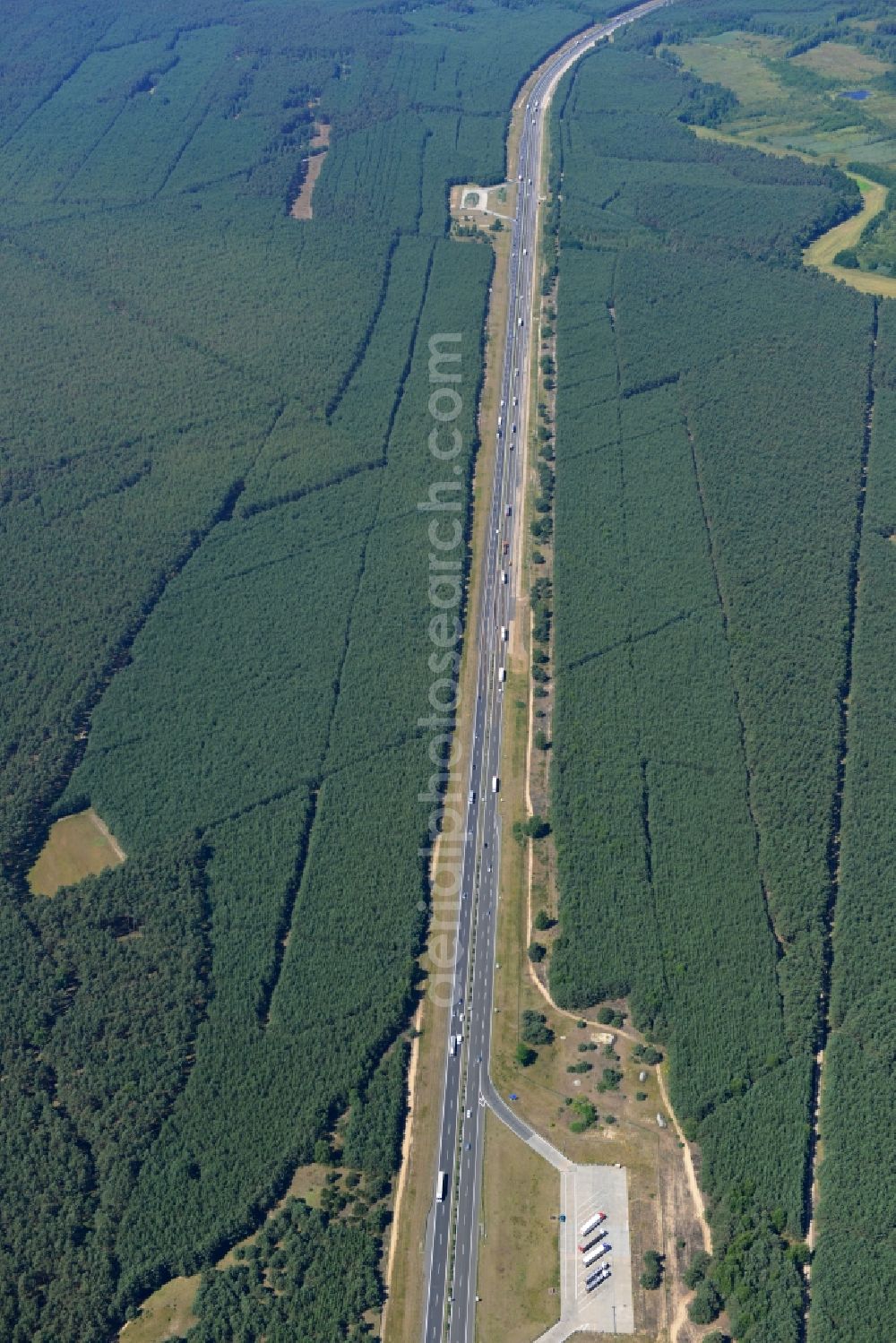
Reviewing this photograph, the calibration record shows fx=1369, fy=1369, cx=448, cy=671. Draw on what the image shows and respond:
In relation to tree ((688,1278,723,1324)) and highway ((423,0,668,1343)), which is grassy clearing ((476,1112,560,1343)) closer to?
highway ((423,0,668,1343))

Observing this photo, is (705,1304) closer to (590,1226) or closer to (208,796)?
(590,1226)

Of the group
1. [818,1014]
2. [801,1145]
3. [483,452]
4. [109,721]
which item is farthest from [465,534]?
[801,1145]

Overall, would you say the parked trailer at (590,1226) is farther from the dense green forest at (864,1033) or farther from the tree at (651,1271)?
the dense green forest at (864,1033)

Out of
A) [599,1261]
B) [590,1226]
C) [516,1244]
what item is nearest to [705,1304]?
[599,1261]

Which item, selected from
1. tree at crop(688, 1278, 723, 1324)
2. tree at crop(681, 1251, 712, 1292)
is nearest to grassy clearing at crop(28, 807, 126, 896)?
tree at crop(681, 1251, 712, 1292)

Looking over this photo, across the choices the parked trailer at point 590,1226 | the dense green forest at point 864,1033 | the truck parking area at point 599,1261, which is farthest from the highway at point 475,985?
the dense green forest at point 864,1033
